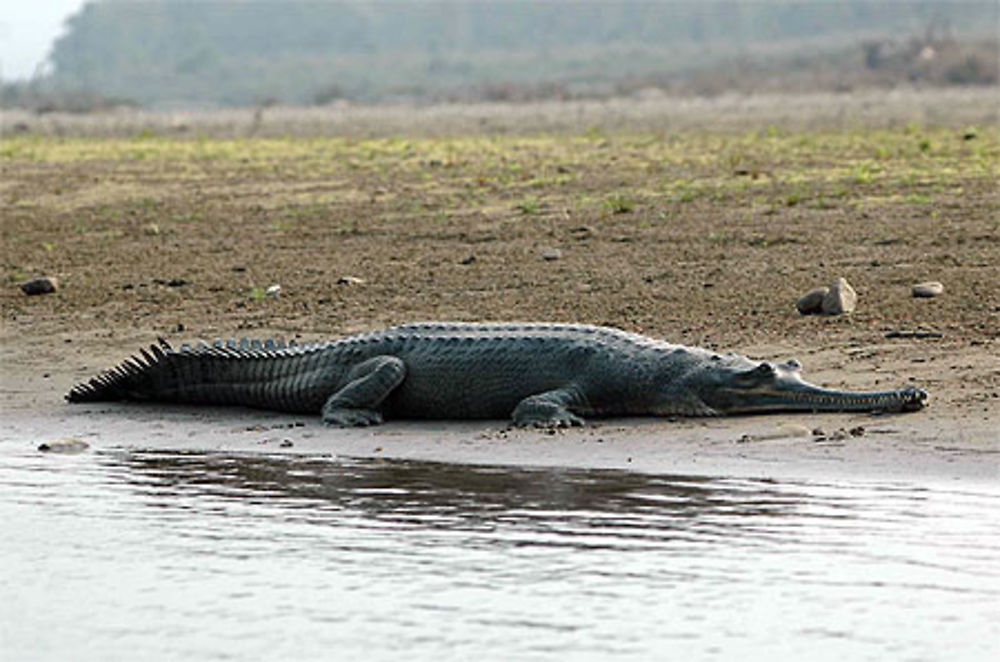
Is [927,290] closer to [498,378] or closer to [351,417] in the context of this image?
[498,378]

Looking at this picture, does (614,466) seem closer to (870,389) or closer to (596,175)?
(870,389)

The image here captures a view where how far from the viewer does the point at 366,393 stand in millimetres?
8719

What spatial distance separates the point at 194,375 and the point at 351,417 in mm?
1017

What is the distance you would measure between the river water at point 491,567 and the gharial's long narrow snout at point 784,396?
111 centimetres

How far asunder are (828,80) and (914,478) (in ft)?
174

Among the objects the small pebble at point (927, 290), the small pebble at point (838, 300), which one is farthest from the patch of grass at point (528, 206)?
the small pebble at point (838, 300)

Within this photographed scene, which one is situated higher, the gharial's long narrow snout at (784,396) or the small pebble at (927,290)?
the small pebble at (927,290)

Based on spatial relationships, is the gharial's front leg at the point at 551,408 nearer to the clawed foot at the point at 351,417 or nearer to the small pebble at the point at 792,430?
the clawed foot at the point at 351,417

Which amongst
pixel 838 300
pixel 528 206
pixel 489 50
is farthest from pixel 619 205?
pixel 489 50

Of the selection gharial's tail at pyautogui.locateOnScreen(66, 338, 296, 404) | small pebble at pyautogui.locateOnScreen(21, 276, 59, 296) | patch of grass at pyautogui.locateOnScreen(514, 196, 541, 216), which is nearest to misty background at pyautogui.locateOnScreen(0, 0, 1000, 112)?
patch of grass at pyautogui.locateOnScreen(514, 196, 541, 216)

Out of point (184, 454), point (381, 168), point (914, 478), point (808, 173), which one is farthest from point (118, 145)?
point (914, 478)

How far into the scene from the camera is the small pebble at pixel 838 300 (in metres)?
10.3

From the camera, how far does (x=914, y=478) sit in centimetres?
718

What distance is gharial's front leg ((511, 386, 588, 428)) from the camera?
8.46m
